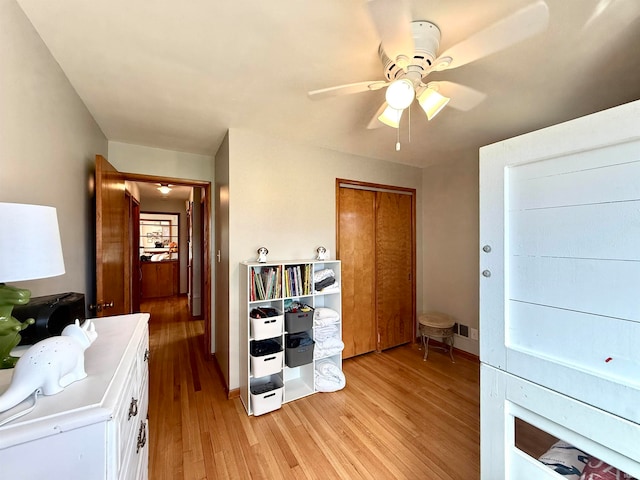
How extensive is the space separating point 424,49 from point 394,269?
2.53 metres

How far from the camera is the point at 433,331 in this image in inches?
114

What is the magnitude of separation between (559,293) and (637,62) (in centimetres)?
162

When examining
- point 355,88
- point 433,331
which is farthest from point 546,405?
point 433,331

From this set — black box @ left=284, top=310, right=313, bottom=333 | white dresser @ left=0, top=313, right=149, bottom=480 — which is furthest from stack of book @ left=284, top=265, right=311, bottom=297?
Answer: white dresser @ left=0, top=313, right=149, bottom=480

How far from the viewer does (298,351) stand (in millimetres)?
2193

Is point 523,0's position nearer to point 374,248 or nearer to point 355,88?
point 355,88

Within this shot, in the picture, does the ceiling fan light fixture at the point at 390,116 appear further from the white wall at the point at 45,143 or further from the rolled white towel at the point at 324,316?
the rolled white towel at the point at 324,316

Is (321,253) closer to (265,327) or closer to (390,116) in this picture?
(265,327)

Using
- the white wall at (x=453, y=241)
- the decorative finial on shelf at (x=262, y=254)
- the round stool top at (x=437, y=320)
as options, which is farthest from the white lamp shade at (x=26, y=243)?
the white wall at (x=453, y=241)

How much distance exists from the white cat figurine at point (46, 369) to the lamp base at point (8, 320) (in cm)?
18

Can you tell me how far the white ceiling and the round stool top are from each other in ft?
6.67

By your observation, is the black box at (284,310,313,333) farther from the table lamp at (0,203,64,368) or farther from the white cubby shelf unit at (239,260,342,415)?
the table lamp at (0,203,64,368)

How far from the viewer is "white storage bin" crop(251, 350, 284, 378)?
2.04 meters

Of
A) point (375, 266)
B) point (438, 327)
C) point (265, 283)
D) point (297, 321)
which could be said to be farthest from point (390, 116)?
point (438, 327)
